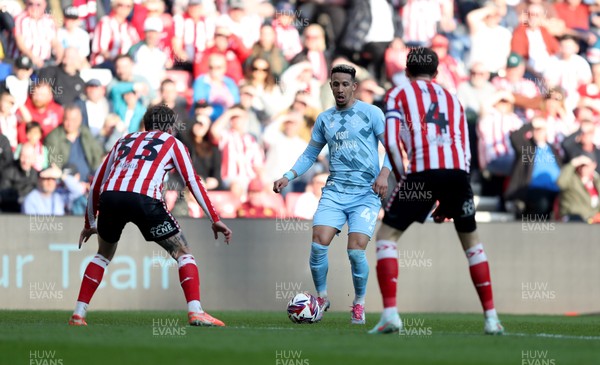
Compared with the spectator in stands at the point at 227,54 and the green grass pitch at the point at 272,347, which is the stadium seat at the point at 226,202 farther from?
the green grass pitch at the point at 272,347

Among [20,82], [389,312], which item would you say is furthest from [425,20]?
[389,312]

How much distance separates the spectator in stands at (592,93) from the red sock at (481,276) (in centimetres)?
1023

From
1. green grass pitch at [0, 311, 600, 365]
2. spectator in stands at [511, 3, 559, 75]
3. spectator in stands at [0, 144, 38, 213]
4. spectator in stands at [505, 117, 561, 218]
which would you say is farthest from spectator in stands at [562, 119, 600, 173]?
green grass pitch at [0, 311, 600, 365]

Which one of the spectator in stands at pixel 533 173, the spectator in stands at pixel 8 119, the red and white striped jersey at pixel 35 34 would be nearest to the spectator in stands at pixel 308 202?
the spectator in stands at pixel 533 173

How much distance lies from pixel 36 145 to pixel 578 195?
24.6 feet

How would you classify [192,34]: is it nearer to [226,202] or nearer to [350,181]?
[226,202]

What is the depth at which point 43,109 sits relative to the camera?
15.0 m

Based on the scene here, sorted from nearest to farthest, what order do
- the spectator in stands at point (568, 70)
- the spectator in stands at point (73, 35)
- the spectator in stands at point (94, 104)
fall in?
the spectator in stands at point (94, 104), the spectator in stands at point (73, 35), the spectator in stands at point (568, 70)

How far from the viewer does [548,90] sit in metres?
18.0

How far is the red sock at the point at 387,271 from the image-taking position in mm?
8016

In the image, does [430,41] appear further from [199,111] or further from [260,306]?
[260,306]

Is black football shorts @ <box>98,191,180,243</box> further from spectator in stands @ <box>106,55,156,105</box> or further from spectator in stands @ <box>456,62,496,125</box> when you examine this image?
spectator in stands @ <box>456,62,496,125</box>

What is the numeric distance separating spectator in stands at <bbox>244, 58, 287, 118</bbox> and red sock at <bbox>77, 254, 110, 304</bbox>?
6986mm

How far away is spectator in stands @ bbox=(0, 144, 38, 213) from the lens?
1430 cm
